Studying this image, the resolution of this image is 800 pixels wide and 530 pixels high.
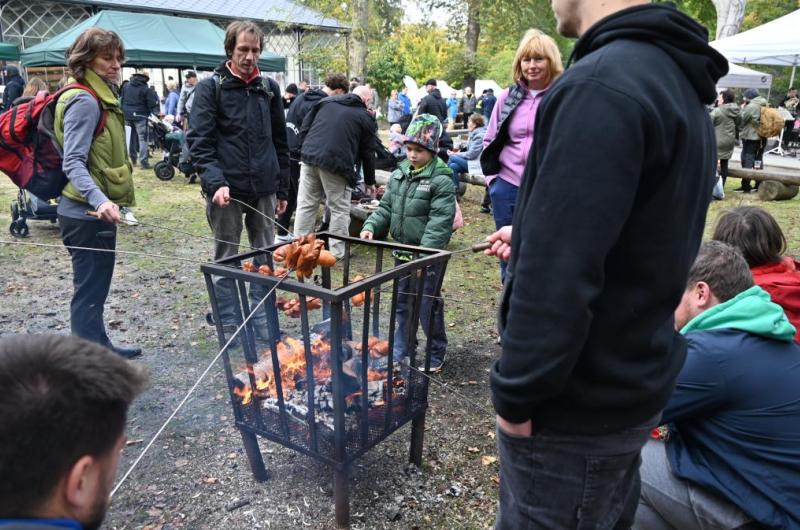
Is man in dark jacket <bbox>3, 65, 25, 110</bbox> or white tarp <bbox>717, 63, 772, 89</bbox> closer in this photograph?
man in dark jacket <bbox>3, 65, 25, 110</bbox>

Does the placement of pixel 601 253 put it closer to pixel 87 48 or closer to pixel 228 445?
pixel 228 445

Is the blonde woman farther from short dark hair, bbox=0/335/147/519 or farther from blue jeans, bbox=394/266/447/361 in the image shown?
short dark hair, bbox=0/335/147/519

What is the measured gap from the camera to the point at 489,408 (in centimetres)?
370

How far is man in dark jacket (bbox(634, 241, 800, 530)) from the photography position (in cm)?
195

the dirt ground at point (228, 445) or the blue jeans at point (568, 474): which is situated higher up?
the blue jeans at point (568, 474)

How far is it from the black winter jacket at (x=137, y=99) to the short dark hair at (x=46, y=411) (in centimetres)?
1200

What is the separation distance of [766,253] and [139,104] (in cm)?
1194

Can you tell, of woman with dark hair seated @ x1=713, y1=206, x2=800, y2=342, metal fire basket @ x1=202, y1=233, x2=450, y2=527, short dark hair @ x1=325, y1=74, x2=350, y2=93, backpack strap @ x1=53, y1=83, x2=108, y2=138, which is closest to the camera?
metal fire basket @ x1=202, y1=233, x2=450, y2=527

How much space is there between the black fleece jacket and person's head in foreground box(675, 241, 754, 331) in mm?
865

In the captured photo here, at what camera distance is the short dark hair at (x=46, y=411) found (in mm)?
1064

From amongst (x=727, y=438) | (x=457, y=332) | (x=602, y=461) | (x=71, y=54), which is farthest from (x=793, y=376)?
(x=71, y=54)

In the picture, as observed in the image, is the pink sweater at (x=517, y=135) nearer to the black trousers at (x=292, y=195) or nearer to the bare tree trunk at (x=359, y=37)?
the black trousers at (x=292, y=195)

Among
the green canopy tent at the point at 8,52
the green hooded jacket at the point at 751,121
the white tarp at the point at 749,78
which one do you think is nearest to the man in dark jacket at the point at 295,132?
the green hooded jacket at the point at 751,121

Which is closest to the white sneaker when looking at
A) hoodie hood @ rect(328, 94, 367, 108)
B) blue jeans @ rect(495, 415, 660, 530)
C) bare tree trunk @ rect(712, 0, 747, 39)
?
hoodie hood @ rect(328, 94, 367, 108)
